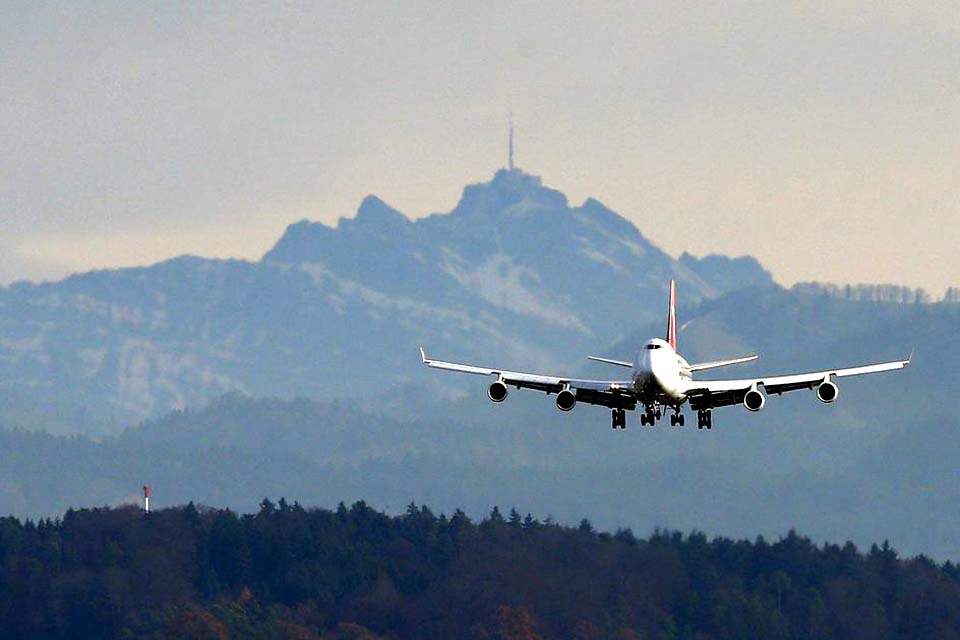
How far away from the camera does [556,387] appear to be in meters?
127

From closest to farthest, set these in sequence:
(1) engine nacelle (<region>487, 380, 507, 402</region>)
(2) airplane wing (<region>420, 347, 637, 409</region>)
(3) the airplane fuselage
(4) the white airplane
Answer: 1. (3) the airplane fuselage
2. (4) the white airplane
3. (1) engine nacelle (<region>487, 380, 507, 402</region>)
4. (2) airplane wing (<region>420, 347, 637, 409</region>)

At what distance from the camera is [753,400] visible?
12056cm

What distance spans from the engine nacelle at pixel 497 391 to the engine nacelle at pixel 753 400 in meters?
12.5

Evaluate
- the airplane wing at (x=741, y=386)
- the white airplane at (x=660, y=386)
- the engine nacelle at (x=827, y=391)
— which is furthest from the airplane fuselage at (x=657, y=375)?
the engine nacelle at (x=827, y=391)

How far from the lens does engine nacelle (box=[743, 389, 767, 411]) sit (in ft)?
392

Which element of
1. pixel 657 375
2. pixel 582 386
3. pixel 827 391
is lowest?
pixel 657 375

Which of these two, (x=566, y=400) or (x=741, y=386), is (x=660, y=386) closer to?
(x=566, y=400)

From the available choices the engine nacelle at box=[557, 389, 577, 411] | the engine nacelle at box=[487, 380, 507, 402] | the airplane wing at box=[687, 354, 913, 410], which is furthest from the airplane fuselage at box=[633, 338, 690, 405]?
the engine nacelle at box=[487, 380, 507, 402]

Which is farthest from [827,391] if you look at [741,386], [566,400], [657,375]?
[566,400]

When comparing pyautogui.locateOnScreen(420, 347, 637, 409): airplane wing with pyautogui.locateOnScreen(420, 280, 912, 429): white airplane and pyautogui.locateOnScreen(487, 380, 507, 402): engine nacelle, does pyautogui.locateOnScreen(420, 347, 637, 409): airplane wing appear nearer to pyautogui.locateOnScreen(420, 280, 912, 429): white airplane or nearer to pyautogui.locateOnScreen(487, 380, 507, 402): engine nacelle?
pyautogui.locateOnScreen(420, 280, 912, 429): white airplane

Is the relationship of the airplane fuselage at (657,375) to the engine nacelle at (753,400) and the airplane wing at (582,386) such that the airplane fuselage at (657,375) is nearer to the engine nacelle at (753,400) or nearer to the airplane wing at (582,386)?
the airplane wing at (582,386)

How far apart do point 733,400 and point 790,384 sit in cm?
375

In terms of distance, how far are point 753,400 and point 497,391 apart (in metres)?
13.2

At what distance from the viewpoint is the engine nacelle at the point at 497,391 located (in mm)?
120625
